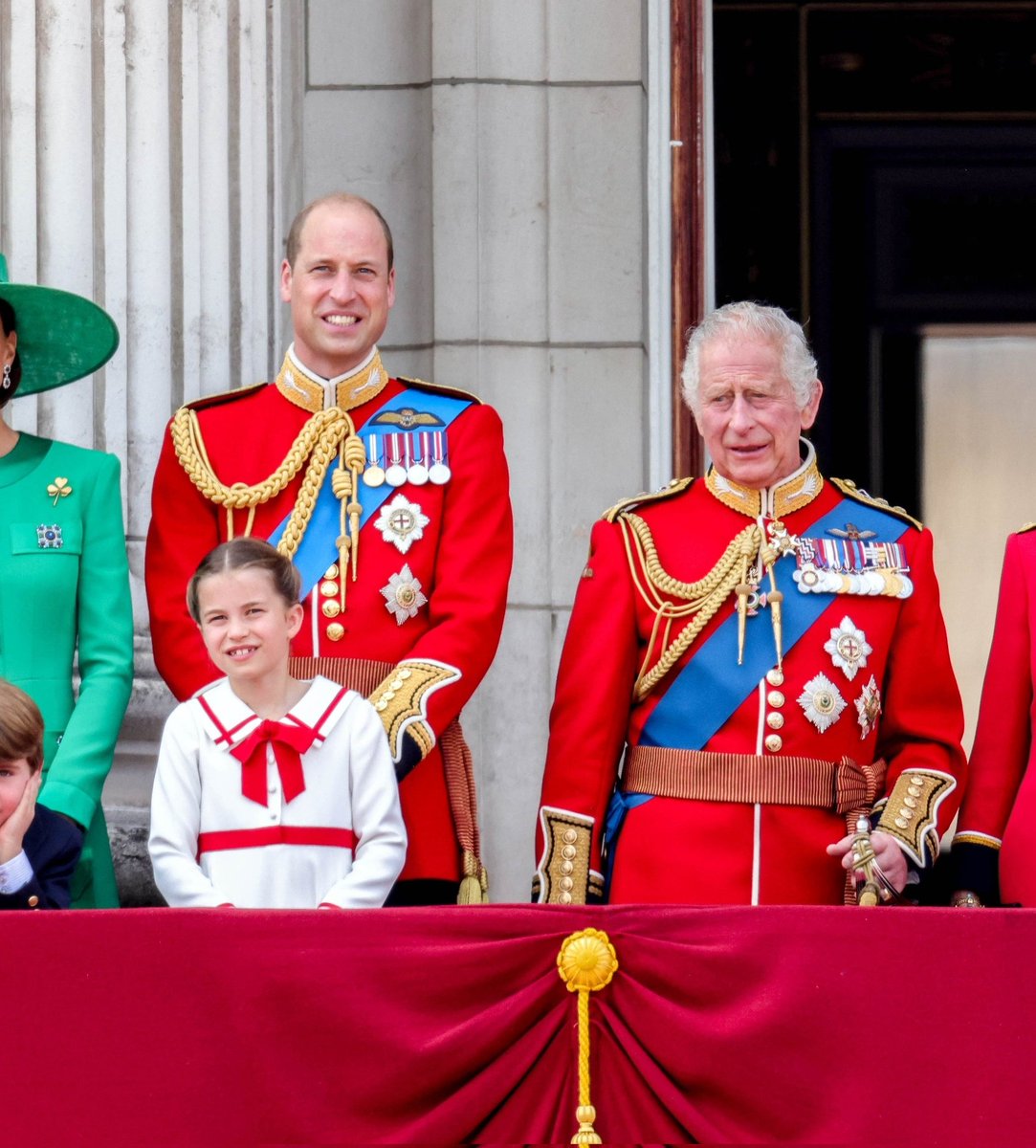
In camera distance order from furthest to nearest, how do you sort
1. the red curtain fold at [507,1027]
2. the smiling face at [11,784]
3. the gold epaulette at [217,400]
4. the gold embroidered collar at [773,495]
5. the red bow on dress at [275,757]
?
the gold epaulette at [217,400]
the gold embroidered collar at [773,495]
the red bow on dress at [275,757]
the smiling face at [11,784]
the red curtain fold at [507,1027]

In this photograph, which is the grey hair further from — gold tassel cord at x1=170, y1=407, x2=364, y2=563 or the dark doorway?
the dark doorway

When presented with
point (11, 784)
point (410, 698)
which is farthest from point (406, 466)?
point (11, 784)

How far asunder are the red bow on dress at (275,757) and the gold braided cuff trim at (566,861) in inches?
19.8

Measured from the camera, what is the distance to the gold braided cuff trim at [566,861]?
4316mm

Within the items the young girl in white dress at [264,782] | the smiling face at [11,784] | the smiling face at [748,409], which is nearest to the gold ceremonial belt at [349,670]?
the young girl in white dress at [264,782]

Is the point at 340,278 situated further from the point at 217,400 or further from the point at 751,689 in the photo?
the point at 751,689

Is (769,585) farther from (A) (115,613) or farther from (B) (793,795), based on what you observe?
(A) (115,613)

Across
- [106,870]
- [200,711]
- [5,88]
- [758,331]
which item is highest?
[5,88]

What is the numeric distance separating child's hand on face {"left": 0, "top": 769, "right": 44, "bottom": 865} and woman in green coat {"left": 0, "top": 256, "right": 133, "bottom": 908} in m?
0.32

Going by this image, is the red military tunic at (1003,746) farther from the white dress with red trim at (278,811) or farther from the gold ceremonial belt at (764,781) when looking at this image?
the white dress with red trim at (278,811)

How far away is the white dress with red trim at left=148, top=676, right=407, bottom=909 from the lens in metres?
4.02

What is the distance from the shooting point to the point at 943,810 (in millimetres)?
4352

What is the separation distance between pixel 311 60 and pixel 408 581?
207 centimetres

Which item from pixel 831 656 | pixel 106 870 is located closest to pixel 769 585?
pixel 831 656
